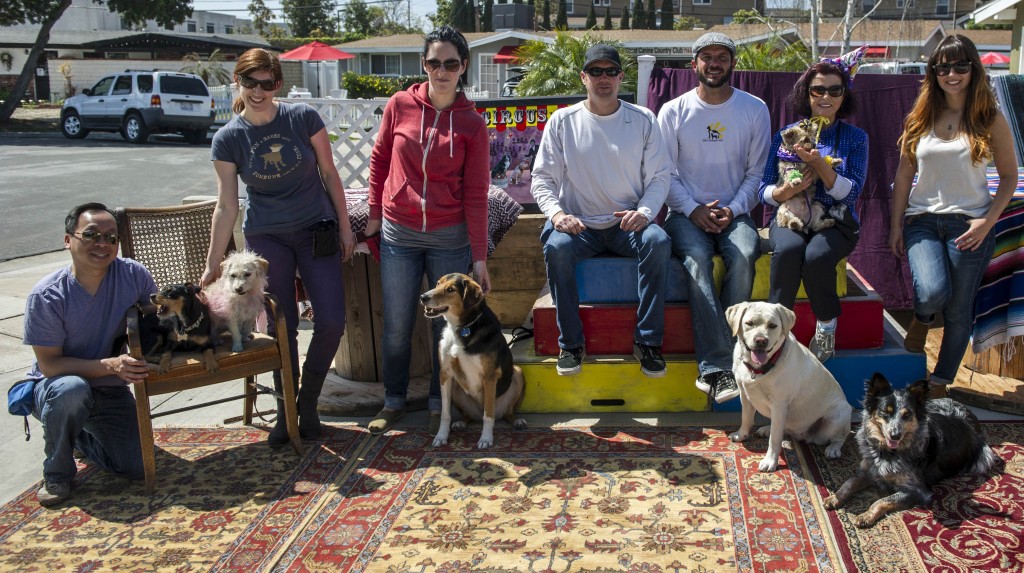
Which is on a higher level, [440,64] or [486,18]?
[486,18]

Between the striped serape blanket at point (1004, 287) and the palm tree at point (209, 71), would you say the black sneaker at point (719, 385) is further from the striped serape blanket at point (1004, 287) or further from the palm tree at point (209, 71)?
the palm tree at point (209, 71)

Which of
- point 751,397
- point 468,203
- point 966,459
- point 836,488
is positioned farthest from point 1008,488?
point 468,203

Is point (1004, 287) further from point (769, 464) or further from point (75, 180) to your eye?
point (75, 180)

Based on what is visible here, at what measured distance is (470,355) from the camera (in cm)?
427

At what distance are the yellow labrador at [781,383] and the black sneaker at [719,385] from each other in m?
0.12

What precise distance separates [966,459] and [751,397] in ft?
3.21

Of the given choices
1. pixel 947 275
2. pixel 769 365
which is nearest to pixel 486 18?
pixel 947 275

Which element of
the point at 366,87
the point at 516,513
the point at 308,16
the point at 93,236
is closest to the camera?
the point at 516,513

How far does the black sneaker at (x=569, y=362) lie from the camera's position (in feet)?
14.8

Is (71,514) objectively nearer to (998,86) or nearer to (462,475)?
(462,475)

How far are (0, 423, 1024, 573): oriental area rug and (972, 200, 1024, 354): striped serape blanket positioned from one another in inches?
24.3

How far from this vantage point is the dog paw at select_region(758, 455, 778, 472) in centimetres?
390

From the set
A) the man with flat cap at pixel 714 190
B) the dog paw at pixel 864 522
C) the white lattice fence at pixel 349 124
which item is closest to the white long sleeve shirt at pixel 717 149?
the man with flat cap at pixel 714 190

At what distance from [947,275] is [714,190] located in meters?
1.31
